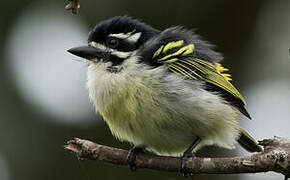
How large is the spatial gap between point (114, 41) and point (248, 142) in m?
1.88

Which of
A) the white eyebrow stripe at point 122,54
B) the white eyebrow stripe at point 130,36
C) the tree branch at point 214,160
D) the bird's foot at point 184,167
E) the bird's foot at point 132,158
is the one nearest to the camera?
the tree branch at point 214,160

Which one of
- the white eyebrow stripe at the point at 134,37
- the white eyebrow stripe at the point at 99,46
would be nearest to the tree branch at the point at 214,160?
the white eyebrow stripe at the point at 99,46

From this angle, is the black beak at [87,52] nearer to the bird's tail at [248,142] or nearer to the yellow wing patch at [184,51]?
the yellow wing patch at [184,51]

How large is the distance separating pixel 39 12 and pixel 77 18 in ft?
2.12

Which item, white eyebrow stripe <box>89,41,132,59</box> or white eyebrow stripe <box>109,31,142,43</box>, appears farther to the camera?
white eyebrow stripe <box>109,31,142,43</box>

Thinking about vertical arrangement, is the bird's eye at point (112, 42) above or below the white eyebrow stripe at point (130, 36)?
below

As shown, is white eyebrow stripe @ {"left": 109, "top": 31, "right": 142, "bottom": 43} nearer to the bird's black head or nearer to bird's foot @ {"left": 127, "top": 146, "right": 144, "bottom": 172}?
the bird's black head

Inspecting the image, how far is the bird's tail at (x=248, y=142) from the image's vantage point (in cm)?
566

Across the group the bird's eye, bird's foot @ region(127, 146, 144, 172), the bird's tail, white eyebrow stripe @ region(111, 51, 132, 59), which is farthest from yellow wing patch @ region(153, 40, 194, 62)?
the bird's tail

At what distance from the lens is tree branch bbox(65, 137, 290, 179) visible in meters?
4.24

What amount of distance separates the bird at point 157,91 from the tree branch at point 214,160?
119 millimetres

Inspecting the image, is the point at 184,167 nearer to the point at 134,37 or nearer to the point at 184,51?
the point at 184,51

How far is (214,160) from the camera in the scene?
4.52m

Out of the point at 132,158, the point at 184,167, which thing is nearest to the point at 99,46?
the point at 132,158
